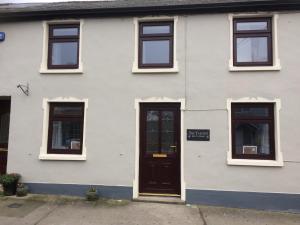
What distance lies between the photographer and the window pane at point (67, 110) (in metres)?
8.44

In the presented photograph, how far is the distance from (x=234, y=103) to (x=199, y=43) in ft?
6.38

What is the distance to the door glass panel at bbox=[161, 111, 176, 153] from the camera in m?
8.14

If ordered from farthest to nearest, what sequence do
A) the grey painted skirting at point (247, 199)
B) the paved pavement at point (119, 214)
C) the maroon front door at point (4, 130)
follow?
the maroon front door at point (4, 130) < the grey painted skirting at point (247, 199) < the paved pavement at point (119, 214)

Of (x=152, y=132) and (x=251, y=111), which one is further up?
(x=251, y=111)

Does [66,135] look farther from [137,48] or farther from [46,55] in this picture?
[137,48]

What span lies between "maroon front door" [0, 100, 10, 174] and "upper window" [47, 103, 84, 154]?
1961mm

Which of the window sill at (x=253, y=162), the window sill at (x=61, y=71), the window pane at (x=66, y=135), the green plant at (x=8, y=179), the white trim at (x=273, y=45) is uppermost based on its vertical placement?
the white trim at (x=273, y=45)

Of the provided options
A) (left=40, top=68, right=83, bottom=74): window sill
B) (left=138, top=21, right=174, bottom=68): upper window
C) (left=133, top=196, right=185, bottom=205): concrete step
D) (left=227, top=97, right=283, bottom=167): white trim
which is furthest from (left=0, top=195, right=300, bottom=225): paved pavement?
(left=138, top=21, right=174, bottom=68): upper window

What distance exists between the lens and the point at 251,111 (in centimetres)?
788

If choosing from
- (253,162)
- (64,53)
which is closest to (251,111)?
(253,162)

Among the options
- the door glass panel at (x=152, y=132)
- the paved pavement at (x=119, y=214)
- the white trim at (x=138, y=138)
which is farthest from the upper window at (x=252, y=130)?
the door glass panel at (x=152, y=132)

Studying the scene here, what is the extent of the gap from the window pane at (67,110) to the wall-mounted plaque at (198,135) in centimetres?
321

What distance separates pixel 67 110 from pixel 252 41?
5.67 meters

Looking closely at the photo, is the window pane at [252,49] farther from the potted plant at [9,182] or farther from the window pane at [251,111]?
the potted plant at [9,182]
